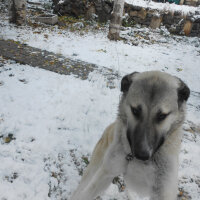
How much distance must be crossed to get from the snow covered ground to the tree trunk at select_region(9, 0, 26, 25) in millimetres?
1547

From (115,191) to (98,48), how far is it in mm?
5473

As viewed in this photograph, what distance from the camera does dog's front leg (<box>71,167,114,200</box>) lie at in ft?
6.29

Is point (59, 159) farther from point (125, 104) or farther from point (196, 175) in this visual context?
point (196, 175)

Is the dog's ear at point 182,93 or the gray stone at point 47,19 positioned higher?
the dog's ear at point 182,93

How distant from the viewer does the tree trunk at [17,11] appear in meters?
7.91

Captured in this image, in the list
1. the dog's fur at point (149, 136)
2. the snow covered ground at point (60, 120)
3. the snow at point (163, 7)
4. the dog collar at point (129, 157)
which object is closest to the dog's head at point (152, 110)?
the dog's fur at point (149, 136)

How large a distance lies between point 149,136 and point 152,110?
21 centimetres

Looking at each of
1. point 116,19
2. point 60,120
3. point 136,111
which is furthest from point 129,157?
point 116,19

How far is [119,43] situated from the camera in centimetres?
776

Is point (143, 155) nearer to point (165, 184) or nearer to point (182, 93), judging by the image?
point (165, 184)

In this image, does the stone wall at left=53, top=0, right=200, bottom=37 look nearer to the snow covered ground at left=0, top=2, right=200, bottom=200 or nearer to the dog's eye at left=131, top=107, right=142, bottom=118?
the snow covered ground at left=0, top=2, right=200, bottom=200

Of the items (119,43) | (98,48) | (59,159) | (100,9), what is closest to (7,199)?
(59,159)

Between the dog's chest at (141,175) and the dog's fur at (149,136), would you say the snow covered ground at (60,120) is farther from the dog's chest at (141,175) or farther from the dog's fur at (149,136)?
the dog's fur at (149,136)

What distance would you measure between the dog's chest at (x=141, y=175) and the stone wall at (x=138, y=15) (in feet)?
31.7
